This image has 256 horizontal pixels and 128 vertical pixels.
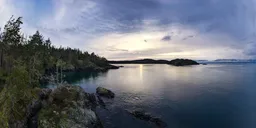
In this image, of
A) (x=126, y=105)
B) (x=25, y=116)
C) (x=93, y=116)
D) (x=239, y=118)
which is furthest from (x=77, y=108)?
(x=239, y=118)

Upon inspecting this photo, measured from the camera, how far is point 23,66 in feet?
45.2

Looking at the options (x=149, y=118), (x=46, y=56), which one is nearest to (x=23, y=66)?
(x=149, y=118)

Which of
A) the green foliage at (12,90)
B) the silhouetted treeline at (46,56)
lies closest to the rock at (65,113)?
the green foliage at (12,90)

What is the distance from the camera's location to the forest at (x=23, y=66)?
1100cm

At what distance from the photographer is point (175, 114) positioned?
126ft

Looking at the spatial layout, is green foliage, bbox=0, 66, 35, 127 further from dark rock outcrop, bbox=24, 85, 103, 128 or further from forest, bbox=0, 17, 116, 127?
dark rock outcrop, bbox=24, 85, 103, 128

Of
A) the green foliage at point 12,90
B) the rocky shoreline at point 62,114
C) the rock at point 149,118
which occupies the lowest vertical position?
the rock at point 149,118

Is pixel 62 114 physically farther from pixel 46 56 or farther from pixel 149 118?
pixel 46 56

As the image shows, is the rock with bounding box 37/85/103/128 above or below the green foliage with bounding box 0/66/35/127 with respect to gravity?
below

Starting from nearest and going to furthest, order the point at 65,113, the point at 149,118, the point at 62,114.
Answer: the point at 62,114 < the point at 65,113 < the point at 149,118

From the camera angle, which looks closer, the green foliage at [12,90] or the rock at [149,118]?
the green foliage at [12,90]

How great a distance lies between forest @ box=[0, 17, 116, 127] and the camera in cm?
1100

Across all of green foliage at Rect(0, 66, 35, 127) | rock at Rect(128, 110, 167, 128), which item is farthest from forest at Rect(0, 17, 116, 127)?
rock at Rect(128, 110, 167, 128)

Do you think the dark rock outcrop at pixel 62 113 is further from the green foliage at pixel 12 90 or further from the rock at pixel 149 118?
the green foliage at pixel 12 90
